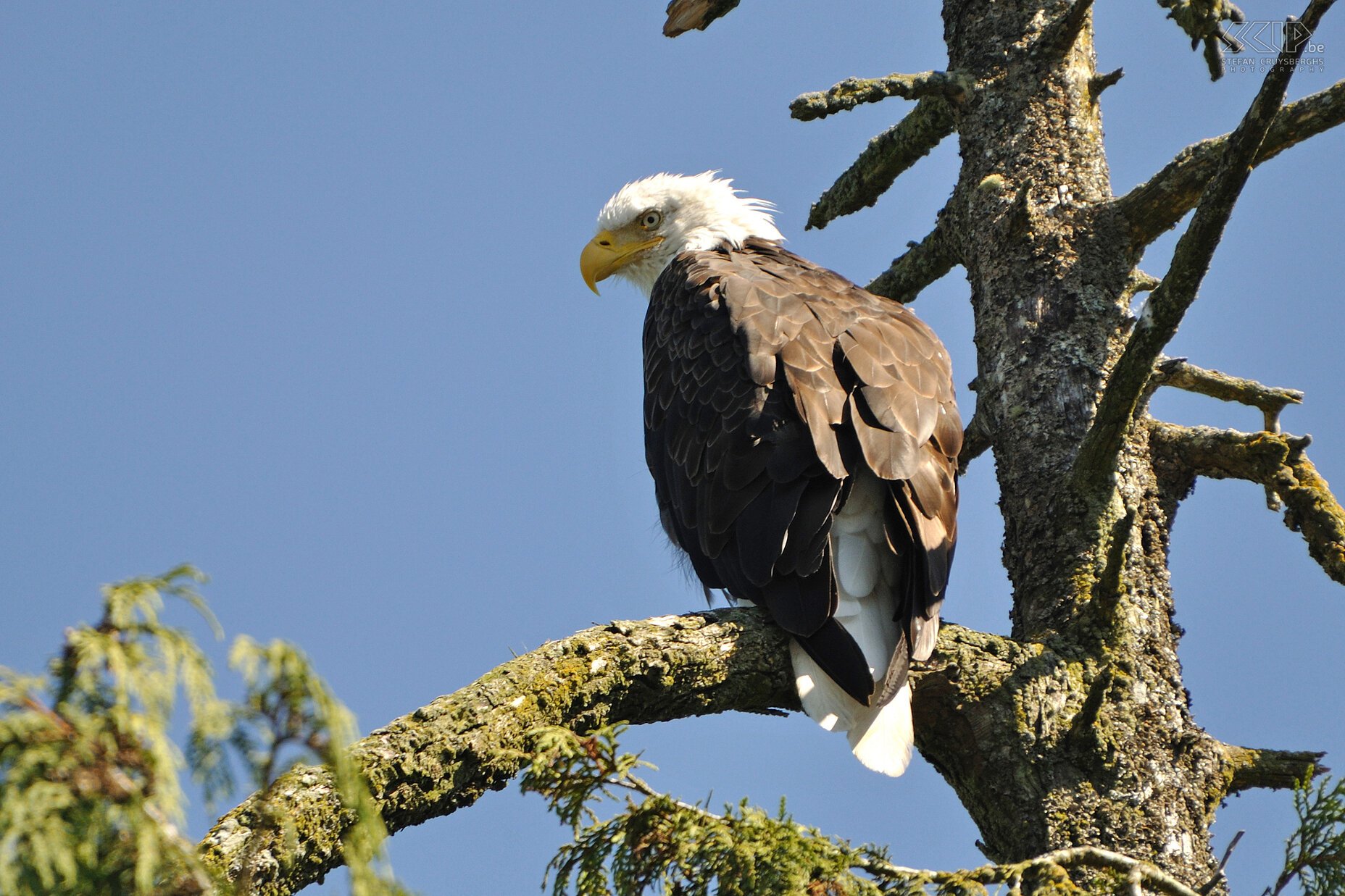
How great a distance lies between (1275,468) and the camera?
3.96m

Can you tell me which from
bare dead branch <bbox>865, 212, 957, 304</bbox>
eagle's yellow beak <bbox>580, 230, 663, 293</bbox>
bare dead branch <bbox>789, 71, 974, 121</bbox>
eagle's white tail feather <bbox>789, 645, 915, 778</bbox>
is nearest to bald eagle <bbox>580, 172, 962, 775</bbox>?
eagle's white tail feather <bbox>789, 645, 915, 778</bbox>

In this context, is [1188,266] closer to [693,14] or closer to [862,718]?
[862,718]

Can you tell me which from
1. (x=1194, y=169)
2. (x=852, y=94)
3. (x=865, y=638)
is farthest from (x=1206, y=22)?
(x=865, y=638)

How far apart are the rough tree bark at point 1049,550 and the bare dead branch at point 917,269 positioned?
4cm

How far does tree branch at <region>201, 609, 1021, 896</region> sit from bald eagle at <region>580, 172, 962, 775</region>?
13cm

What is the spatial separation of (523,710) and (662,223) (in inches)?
158

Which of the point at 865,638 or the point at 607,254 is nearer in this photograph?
the point at 865,638

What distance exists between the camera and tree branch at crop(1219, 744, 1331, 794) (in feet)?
11.8

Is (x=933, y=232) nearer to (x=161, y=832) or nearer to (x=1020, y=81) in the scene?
(x=1020, y=81)

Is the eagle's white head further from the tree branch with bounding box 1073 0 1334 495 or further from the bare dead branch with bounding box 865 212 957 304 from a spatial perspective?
the tree branch with bounding box 1073 0 1334 495

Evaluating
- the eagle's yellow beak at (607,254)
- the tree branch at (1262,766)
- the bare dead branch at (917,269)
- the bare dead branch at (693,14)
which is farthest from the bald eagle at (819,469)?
the eagle's yellow beak at (607,254)

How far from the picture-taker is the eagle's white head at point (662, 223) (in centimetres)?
621

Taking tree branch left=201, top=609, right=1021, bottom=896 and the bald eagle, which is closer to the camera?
tree branch left=201, top=609, right=1021, bottom=896

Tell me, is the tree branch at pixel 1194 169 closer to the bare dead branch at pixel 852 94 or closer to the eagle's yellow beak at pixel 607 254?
the bare dead branch at pixel 852 94
